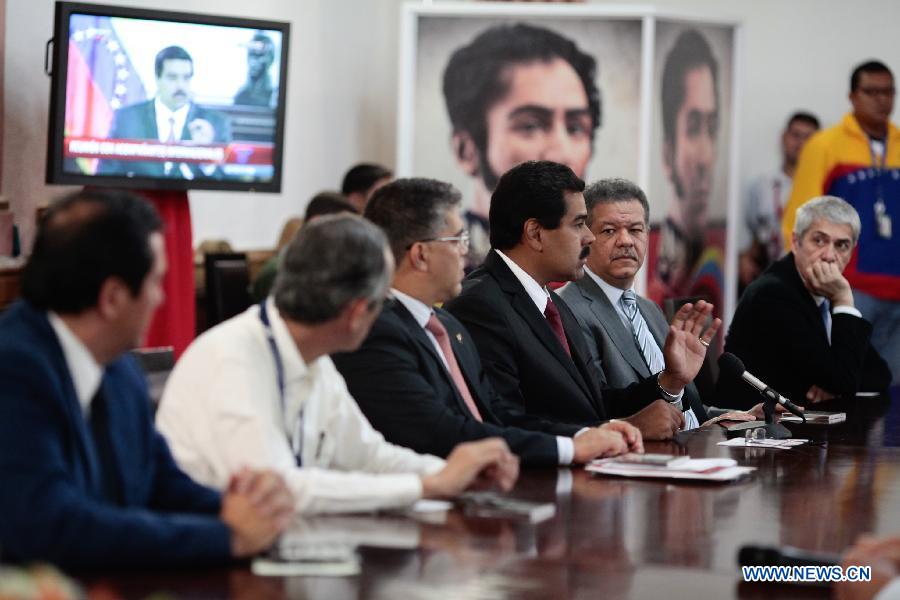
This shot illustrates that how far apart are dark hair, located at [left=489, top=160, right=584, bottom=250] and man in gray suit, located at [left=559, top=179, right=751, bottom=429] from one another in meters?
0.42

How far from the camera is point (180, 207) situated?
232 inches

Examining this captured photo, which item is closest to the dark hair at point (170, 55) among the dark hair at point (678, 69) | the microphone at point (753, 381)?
the microphone at point (753, 381)

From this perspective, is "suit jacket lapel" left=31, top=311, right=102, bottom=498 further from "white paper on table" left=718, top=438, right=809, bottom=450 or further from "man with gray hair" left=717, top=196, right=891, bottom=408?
"man with gray hair" left=717, top=196, right=891, bottom=408

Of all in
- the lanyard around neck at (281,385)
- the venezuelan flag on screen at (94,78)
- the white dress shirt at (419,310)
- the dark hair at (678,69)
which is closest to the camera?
the lanyard around neck at (281,385)

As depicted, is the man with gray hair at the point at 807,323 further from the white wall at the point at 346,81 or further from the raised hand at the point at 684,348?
the white wall at the point at 346,81

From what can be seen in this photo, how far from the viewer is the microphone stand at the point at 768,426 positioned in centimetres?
371

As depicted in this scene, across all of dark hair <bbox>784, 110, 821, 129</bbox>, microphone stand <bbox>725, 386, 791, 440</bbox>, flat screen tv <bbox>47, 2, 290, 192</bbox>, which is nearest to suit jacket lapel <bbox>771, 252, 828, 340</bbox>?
microphone stand <bbox>725, 386, 791, 440</bbox>

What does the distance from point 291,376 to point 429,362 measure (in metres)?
0.74

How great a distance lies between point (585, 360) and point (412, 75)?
197 inches

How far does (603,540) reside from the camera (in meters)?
2.33

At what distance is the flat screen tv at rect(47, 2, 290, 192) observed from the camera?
17.5 feet

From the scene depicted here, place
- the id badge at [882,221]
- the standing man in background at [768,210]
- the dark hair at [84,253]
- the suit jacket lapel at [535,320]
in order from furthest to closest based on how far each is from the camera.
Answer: the standing man in background at [768,210] < the id badge at [882,221] < the suit jacket lapel at [535,320] < the dark hair at [84,253]

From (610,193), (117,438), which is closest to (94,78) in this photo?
(610,193)

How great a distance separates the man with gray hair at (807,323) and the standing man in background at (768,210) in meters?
5.03
